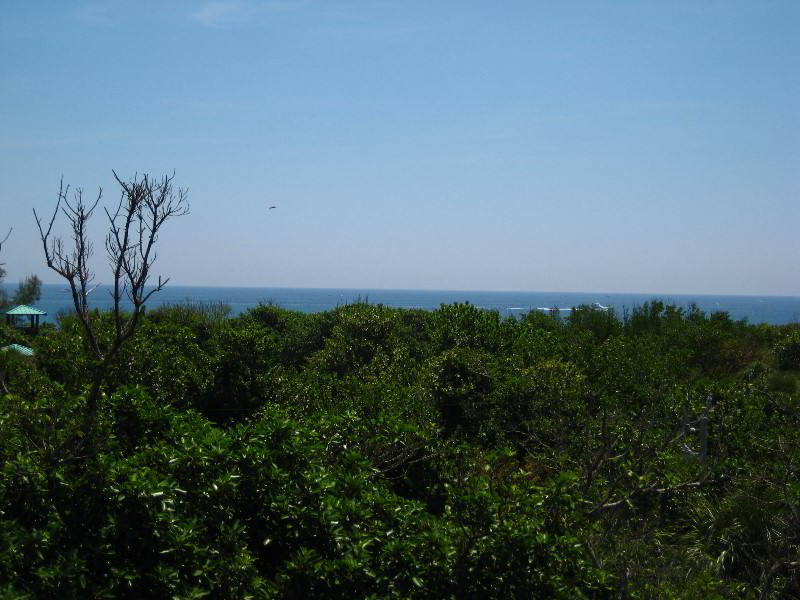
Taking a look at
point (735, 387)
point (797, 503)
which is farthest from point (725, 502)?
point (735, 387)

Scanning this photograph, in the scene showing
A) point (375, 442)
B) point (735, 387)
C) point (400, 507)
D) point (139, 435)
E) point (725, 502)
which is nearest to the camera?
point (400, 507)

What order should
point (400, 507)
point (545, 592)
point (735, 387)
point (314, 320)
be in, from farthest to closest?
point (314, 320) → point (735, 387) → point (400, 507) → point (545, 592)

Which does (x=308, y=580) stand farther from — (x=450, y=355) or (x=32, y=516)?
(x=450, y=355)

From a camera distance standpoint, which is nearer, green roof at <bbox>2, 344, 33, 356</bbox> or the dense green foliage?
the dense green foliage

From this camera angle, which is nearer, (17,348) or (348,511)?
(348,511)

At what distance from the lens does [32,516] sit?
5.93 m

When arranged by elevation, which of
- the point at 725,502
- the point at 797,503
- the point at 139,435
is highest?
the point at 139,435

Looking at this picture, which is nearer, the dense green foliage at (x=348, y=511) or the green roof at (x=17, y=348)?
the dense green foliage at (x=348, y=511)

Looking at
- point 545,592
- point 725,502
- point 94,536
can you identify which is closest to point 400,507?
point 545,592

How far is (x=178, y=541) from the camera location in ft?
18.1

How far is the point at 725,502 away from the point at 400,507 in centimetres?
582

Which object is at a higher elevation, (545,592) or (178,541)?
(178,541)

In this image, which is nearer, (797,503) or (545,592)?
(545,592)

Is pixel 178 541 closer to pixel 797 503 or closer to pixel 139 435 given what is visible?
pixel 139 435
